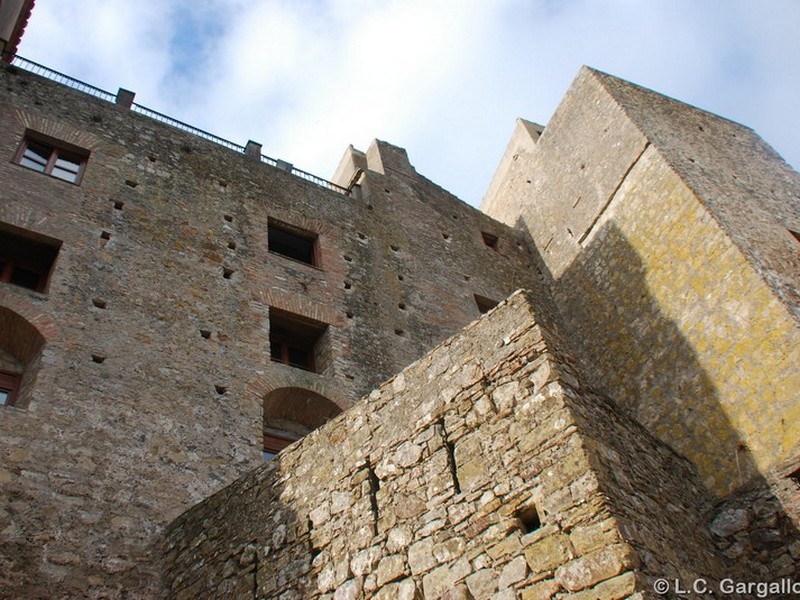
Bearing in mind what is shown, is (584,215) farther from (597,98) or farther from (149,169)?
(149,169)

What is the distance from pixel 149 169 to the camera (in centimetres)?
1128

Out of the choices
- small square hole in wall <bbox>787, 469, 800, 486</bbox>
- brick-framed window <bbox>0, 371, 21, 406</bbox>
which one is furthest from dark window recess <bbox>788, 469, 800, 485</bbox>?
brick-framed window <bbox>0, 371, 21, 406</bbox>

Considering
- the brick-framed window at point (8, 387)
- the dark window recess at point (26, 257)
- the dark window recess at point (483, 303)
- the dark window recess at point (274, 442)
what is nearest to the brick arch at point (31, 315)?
the brick-framed window at point (8, 387)

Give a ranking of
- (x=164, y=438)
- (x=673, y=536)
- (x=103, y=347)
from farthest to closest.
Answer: (x=103, y=347) < (x=164, y=438) < (x=673, y=536)

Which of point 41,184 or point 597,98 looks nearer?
point 41,184

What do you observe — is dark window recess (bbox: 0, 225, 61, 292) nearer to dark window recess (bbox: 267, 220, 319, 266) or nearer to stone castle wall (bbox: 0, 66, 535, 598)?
stone castle wall (bbox: 0, 66, 535, 598)

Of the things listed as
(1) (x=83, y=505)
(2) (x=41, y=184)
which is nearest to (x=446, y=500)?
(1) (x=83, y=505)

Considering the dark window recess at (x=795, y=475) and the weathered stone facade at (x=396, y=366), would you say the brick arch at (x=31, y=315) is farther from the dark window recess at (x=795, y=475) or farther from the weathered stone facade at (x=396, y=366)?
the dark window recess at (x=795, y=475)

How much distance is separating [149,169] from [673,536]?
367 inches

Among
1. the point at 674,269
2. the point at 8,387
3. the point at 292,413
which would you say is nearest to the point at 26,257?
the point at 8,387

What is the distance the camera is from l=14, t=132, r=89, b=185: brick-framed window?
33.6 ft

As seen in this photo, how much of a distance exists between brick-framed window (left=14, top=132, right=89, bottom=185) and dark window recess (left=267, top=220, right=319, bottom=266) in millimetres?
3010

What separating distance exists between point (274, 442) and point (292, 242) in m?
4.37

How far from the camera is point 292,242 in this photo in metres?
12.5
